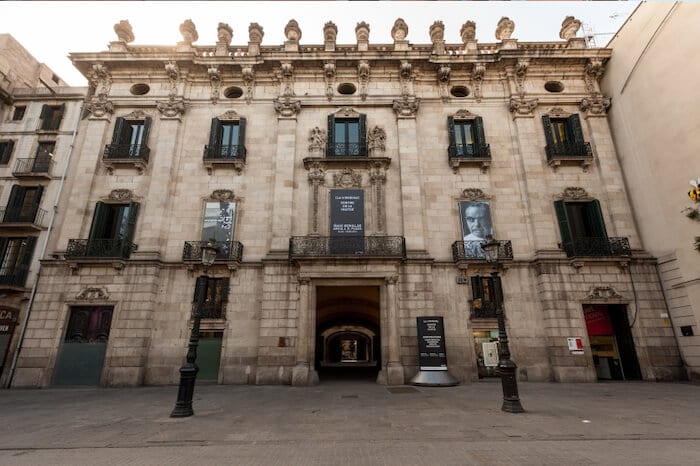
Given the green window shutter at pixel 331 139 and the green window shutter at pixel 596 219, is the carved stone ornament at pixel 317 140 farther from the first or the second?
the green window shutter at pixel 596 219

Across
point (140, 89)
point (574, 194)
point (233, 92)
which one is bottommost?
point (574, 194)

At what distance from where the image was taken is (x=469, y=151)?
18984mm

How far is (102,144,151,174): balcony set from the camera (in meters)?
18.3

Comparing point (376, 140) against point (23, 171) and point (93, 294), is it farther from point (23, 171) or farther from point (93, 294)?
point (23, 171)

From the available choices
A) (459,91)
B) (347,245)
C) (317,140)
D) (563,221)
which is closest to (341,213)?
(347,245)

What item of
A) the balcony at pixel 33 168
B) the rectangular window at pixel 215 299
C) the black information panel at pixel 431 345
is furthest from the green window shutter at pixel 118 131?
the black information panel at pixel 431 345

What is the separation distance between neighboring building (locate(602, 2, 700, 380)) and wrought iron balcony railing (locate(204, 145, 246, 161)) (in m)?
21.7

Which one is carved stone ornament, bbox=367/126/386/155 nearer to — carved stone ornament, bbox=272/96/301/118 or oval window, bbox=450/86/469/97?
carved stone ornament, bbox=272/96/301/118

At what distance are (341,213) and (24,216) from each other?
1767 cm

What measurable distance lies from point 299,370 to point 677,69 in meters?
23.2

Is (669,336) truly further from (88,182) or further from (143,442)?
(88,182)

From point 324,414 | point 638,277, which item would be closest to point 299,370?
point 324,414

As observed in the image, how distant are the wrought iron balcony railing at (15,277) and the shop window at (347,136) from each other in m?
17.1

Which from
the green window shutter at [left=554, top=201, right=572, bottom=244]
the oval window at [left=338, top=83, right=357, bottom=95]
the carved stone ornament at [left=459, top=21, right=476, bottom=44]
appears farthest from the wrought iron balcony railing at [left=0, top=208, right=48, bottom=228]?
the green window shutter at [left=554, top=201, right=572, bottom=244]
